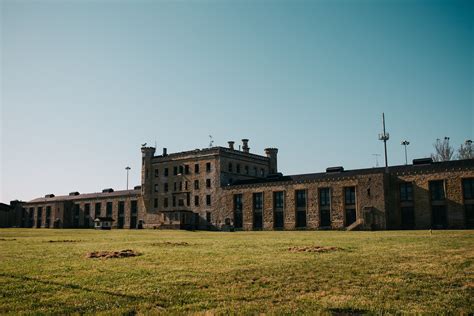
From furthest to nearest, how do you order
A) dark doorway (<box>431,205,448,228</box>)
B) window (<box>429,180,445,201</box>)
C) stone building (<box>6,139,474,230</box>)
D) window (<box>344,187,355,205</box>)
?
window (<box>344,187,355,205</box>), stone building (<box>6,139,474,230</box>), window (<box>429,180,445,201</box>), dark doorway (<box>431,205,448,228</box>)

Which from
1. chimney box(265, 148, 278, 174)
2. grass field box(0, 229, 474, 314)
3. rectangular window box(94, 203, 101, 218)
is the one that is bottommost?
grass field box(0, 229, 474, 314)

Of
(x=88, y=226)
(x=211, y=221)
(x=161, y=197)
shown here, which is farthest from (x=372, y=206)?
(x=88, y=226)

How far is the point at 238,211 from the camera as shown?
65.7 metres

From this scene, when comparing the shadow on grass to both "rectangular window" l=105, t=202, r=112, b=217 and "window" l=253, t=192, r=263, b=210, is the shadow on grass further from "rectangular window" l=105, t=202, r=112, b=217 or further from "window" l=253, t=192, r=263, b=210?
"rectangular window" l=105, t=202, r=112, b=217

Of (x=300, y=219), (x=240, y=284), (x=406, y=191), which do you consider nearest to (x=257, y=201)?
(x=300, y=219)

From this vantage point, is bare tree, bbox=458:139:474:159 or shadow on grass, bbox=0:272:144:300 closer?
shadow on grass, bbox=0:272:144:300

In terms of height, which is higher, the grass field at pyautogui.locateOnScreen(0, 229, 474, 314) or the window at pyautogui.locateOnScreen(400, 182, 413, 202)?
the window at pyautogui.locateOnScreen(400, 182, 413, 202)

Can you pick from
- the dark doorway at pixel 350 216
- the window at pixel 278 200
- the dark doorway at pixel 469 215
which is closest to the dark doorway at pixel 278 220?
the window at pixel 278 200

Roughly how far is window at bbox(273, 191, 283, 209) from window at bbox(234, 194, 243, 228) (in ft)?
20.3

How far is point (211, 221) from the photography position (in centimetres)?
6881

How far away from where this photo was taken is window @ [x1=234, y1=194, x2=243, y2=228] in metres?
65.2

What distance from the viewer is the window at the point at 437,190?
4954 cm

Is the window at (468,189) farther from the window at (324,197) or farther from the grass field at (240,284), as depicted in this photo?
the grass field at (240,284)

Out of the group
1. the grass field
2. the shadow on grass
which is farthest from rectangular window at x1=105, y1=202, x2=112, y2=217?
the shadow on grass
